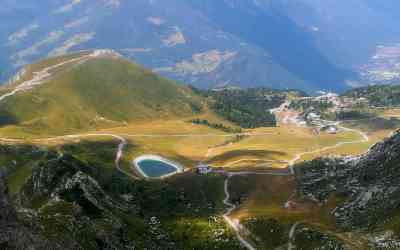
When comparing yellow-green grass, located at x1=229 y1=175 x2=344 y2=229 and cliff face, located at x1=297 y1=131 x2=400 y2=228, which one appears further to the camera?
yellow-green grass, located at x1=229 y1=175 x2=344 y2=229

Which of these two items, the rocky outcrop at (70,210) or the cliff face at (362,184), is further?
the cliff face at (362,184)

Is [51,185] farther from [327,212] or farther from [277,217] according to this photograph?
[327,212]

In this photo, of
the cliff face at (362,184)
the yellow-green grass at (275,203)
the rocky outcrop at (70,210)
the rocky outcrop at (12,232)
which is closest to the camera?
the rocky outcrop at (12,232)

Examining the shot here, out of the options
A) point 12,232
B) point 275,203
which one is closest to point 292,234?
point 275,203

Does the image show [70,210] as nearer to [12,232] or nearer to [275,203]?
[12,232]

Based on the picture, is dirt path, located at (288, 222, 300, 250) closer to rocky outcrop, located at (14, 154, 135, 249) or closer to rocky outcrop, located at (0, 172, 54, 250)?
rocky outcrop, located at (14, 154, 135, 249)

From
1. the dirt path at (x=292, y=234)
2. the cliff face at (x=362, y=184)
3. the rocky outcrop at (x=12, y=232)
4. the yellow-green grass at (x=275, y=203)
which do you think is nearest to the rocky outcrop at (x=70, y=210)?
the rocky outcrop at (x=12, y=232)

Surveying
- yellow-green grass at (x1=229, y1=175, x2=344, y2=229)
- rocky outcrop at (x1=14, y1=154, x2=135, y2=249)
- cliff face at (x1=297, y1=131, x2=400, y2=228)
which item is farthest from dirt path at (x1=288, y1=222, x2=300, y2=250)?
rocky outcrop at (x1=14, y1=154, x2=135, y2=249)

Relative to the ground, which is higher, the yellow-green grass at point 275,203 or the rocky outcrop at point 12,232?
the yellow-green grass at point 275,203

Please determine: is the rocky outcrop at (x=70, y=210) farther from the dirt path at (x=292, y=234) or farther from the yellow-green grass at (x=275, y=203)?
the yellow-green grass at (x=275, y=203)
